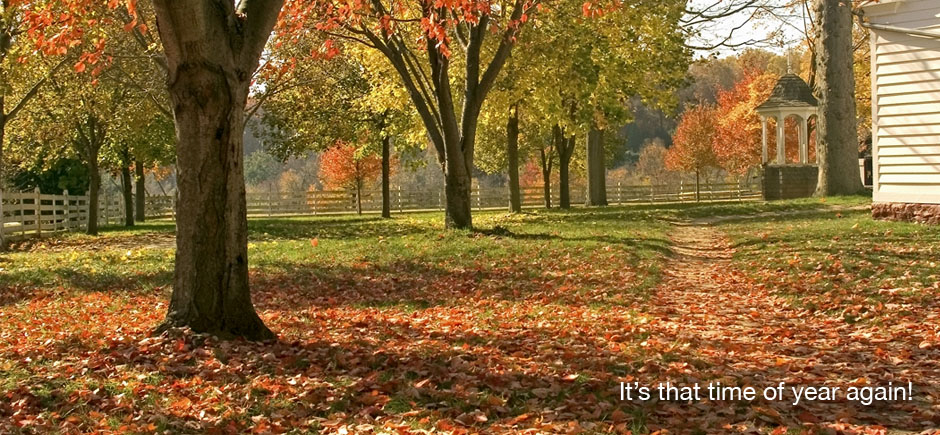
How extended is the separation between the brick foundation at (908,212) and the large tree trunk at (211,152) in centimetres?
1382

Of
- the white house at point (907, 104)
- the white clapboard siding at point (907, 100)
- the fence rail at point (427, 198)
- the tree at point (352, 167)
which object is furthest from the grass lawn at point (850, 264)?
the fence rail at point (427, 198)

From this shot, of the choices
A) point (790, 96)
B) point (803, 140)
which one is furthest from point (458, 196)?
point (803, 140)

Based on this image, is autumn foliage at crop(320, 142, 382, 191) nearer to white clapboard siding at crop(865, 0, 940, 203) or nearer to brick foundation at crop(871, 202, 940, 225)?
brick foundation at crop(871, 202, 940, 225)

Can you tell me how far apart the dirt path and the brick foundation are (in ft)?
21.7

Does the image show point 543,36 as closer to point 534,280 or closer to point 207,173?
point 534,280

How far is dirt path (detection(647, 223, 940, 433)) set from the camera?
5.70 metres

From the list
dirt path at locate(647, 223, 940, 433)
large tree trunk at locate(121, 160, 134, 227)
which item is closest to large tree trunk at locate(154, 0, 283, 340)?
dirt path at locate(647, 223, 940, 433)

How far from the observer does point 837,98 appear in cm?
2534

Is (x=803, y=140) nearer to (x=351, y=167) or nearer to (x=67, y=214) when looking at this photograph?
(x=351, y=167)

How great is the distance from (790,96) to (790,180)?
3.41 m

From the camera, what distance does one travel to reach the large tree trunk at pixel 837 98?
24.8 m

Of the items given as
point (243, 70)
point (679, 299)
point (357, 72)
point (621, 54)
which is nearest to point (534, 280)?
point (679, 299)

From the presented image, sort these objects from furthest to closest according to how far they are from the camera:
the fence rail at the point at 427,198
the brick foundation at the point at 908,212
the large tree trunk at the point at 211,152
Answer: the fence rail at the point at 427,198, the brick foundation at the point at 908,212, the large tree trunk at the point at 211,152

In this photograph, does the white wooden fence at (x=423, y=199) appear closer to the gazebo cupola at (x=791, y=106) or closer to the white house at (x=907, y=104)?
the gazebo cupola at (x=791, y=106)
